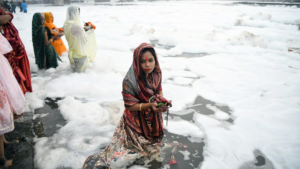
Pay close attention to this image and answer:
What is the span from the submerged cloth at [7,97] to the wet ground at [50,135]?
53cm

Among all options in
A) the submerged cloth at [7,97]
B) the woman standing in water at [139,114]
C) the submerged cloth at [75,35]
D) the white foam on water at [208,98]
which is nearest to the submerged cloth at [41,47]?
the white foam on water at [208,98]

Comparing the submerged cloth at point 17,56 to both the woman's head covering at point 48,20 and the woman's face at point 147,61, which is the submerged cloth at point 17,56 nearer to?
the woman's face at point 147,61

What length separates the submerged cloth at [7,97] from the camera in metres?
1.72

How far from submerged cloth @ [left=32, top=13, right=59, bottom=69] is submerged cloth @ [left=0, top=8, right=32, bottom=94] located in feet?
6.53

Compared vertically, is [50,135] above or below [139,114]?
below

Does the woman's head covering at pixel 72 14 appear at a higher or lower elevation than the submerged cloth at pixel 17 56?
higher

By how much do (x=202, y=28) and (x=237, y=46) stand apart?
159 inches

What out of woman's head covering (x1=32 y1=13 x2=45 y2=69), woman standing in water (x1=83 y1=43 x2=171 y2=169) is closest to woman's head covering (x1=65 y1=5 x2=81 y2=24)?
woman's head covering (x1=32 y1=13 x2=45 y2=69)

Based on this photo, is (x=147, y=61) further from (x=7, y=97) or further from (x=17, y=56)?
(x=17, y=56)

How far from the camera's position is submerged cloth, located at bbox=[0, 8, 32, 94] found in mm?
2330

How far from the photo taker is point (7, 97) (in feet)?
6.04

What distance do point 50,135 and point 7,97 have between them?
2.83 ft

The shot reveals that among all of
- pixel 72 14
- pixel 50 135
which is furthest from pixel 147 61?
pixel 72 14

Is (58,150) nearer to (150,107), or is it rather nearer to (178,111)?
(150,107)
